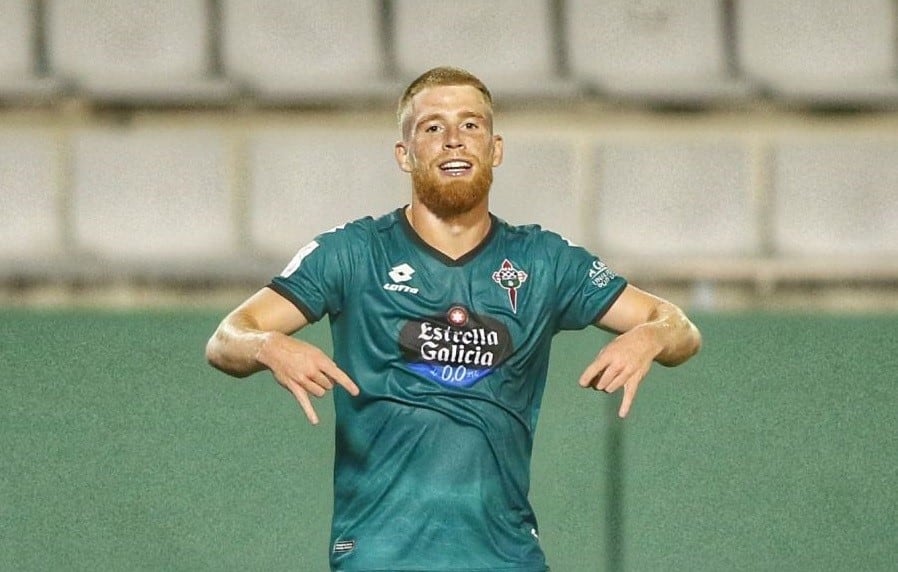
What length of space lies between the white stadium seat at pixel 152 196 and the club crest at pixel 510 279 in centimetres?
157

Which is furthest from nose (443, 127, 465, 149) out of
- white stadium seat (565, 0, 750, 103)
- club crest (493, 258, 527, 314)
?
white stadium seat (565, 0, 750, 103)

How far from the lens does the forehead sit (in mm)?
2783

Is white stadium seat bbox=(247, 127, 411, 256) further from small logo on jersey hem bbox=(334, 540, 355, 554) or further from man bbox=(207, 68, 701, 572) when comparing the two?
small logo on jersey hem bbox=(334, 540, 355, 554)

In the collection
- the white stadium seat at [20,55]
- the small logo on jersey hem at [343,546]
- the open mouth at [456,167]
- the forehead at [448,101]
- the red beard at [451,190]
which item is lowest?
the small logo on jersey hem at [343,546]

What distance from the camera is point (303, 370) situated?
238cm

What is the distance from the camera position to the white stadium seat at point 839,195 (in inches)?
170

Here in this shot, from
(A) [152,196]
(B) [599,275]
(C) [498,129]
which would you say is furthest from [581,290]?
(A) [152,196]

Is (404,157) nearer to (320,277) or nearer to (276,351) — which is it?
(320,277)

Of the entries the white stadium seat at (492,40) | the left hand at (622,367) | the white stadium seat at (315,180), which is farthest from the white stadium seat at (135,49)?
the left hand at (622,367)

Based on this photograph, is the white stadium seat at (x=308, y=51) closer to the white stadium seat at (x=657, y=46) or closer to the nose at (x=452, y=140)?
the white stadium seat at (x=657, y=46)

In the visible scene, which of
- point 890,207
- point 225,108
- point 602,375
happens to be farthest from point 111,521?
point 890,207

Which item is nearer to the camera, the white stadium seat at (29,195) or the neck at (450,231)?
the neck at (450,231)

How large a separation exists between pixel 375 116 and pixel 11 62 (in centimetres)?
98

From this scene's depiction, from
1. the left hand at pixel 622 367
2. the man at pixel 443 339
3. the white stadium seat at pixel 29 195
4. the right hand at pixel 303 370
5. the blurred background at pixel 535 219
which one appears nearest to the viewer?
the right hand at pixel 303 370
